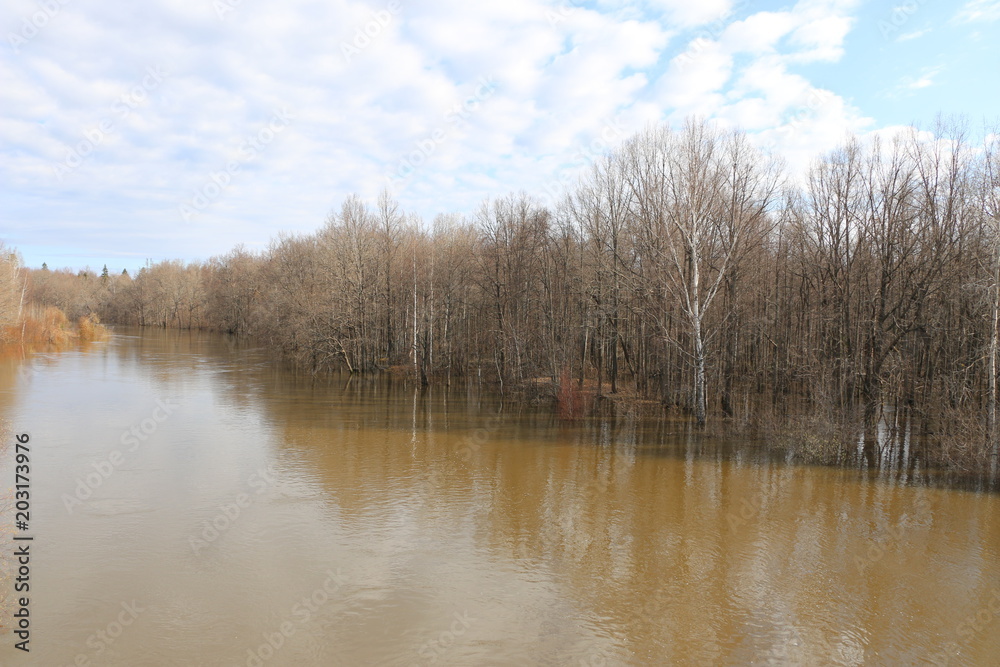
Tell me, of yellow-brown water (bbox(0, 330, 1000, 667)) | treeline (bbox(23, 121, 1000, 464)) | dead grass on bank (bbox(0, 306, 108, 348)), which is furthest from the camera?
dead grass on bank (bbox(0, 306, 108, 348))

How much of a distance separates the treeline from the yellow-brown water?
22.3ft

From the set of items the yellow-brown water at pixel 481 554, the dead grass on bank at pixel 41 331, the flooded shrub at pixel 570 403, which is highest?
the dead grass on bank at pixel 41 331

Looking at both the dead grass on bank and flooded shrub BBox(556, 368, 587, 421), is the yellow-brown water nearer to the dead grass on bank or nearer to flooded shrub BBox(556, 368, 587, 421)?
flooded shrub BBox(556, 368, 587, 421)

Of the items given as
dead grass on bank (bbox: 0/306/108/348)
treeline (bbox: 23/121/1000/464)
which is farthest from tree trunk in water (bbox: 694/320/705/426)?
dead grass on bank (bbox: 0/306/108/348)

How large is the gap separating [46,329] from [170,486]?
44876 mm

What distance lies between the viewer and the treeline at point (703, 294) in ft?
65.1

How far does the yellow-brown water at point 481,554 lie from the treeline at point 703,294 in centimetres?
679

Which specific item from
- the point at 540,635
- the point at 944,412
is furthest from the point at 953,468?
the point at 540,635

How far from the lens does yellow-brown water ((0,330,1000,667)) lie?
301 inches

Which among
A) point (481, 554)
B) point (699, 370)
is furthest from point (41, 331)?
point (481, 554)

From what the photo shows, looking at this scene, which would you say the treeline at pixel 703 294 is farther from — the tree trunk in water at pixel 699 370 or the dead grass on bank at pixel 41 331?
the dead grass on bank at pixel 41 331

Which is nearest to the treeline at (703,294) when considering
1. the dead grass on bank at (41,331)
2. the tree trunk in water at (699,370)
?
the tree trunk in water at (699,370)

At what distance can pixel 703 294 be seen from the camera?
25.5 meters

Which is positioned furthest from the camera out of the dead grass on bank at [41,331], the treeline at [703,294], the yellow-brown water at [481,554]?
the dead grass on bank at [41,331]
